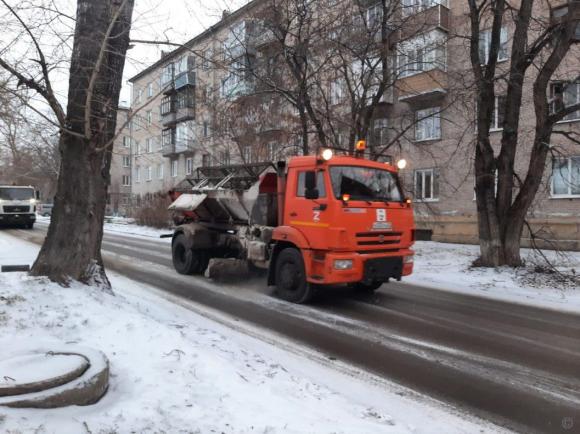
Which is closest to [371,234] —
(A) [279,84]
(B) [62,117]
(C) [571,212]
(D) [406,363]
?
(D) [406,363]

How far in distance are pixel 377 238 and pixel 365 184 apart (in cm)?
97

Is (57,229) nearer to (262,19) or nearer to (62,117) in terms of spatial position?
(62,117)

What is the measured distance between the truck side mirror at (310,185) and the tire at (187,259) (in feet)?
12.7

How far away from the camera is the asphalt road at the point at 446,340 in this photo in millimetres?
4289

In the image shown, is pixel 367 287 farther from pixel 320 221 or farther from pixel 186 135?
pixel 186 135

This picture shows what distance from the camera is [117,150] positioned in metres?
7.77

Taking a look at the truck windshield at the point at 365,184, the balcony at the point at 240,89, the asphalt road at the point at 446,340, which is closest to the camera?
the asphalt road at the point at 446,340

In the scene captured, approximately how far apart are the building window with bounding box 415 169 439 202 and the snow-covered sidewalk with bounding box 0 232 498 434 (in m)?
16.9

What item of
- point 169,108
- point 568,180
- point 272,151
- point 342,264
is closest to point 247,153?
point 272,151

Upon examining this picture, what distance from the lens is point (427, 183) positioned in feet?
71.4

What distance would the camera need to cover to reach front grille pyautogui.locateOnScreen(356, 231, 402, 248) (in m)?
7.64

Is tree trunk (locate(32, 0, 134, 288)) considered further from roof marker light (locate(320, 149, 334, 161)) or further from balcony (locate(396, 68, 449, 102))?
balcony (locate(396, 68, 449, 102))

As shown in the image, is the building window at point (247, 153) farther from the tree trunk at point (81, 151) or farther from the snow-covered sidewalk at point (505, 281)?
the tree trunk at point (81, 151)

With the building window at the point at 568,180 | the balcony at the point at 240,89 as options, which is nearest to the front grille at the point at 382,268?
the balcony at the point at 240,89
